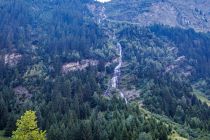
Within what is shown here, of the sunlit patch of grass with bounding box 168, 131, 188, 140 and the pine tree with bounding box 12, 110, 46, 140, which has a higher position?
the pine tree with bounding box 12, 110, 46, 140

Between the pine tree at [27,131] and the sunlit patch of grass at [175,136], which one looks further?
the sunlit patch of grass at [175,136]

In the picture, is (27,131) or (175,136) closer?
(27,131)

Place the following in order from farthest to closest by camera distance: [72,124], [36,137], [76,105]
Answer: [76,105], [72,124], [36,137]

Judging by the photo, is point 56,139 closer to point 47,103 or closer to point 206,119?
point 47,103

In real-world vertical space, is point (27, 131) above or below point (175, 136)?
above

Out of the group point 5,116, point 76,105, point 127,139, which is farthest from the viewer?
point 76,105

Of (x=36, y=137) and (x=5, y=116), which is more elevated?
(x=36, y=137)

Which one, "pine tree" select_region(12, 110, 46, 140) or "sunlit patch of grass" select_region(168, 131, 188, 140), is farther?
"sunlit patch of grass" select_region(168, 131, 188, 140)

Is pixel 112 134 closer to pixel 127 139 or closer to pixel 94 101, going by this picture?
pixel 127 139

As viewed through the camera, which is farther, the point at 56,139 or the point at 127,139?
the point at 56,139

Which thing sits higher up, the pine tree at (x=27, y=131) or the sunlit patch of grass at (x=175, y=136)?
the pine tree at (x=27, y=131)

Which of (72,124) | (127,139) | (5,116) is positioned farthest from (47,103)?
(127,139)
